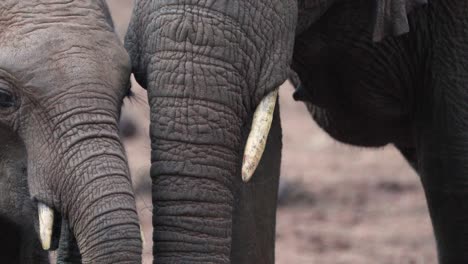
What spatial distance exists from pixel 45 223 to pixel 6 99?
1.51 feet

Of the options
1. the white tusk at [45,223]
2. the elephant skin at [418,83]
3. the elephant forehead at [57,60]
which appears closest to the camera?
the white tusk at [45,223]

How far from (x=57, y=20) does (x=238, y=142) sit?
713mm

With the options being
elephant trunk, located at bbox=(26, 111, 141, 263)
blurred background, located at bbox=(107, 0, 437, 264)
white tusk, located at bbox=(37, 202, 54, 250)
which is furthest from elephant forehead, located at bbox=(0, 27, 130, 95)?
blurred background, located at bbox=(107, 0, 437, 264)

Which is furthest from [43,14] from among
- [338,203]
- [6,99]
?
[338,203]

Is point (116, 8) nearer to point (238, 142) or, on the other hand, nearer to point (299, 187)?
point (299, 187)

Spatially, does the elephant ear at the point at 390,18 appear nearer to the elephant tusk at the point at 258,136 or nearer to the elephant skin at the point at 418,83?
the elephant skin at the point at 418,83

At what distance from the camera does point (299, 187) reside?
11055mm

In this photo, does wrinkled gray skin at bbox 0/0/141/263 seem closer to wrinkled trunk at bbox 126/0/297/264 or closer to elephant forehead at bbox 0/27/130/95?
elephant forehead at bbox 0/27/130/95

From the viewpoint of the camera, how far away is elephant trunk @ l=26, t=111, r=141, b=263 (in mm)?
5637

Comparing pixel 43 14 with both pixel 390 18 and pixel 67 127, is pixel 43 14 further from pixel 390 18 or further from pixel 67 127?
pixel 390 18

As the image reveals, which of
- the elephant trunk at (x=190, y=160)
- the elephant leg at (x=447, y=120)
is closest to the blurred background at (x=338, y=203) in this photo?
the elephant leg at (x=447, y=120)

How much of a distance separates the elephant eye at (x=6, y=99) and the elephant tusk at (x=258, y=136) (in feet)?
2.55

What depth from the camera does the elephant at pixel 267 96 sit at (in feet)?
19.4

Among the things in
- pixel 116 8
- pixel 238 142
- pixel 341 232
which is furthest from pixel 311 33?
pixel 116 8
